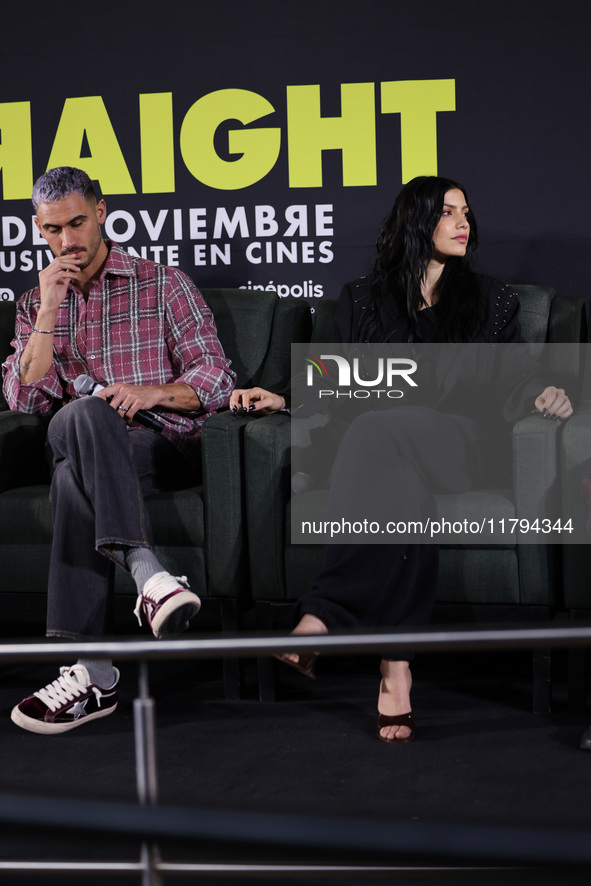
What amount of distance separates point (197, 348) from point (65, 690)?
1.01m

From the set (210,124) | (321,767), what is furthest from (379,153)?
(321,767)

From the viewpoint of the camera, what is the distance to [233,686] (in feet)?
8.23

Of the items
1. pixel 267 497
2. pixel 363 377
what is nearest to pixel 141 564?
pixel 267 497

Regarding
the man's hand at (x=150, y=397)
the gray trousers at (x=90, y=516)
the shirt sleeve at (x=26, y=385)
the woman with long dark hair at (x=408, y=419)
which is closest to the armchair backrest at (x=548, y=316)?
the woman with long dark hair at (x=408, y=419)

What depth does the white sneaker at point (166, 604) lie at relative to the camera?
2.16 meters

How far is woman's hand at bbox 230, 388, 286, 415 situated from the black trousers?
1.15 ft

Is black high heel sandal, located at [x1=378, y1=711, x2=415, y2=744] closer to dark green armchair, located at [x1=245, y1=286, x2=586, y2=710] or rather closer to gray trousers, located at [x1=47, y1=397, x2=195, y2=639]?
dark green armchair, located at [x1=245, y1=286, x2=586, y2=710]

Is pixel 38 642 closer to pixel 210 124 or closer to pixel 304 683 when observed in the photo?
pixel 304 683

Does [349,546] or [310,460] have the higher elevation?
[310,460]

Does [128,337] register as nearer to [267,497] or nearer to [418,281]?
[267,497]

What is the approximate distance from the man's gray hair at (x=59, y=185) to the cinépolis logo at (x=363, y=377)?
2.74 feet

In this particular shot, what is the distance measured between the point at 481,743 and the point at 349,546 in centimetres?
52

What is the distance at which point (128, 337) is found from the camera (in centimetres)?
287

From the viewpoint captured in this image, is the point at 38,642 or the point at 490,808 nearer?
the point at 38,642
